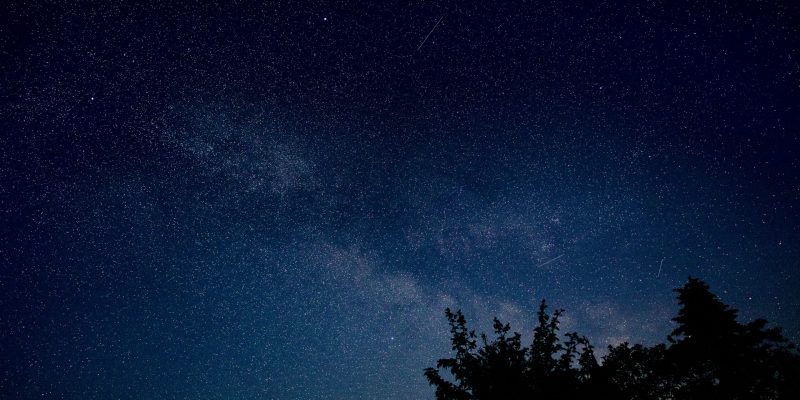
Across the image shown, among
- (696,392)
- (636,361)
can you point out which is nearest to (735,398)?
(696,392)

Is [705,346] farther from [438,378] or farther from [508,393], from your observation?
[438,378]

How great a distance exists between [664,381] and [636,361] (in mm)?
1544

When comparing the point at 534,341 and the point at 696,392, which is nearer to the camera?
the point at 534,341

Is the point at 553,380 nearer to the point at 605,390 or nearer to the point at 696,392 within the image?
the point at 605,390

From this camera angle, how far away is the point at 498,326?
326 inches

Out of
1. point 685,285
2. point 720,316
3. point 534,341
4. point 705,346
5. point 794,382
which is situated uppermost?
point 685,285

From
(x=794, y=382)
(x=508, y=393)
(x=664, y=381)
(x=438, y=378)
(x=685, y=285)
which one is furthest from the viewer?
(x=685, y=285)

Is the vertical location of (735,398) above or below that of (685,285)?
below

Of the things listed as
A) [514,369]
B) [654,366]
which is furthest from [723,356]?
[514,369]

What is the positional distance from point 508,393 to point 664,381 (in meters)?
5.81

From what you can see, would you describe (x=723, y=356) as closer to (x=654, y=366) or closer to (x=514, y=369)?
(x=654, y=366)

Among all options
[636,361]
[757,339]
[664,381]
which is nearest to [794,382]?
[757,339]

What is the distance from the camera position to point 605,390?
23.4 ft

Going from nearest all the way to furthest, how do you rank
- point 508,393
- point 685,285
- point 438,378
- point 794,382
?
point 508,393 < point 438,378 < point 794,382 < point 685,285
